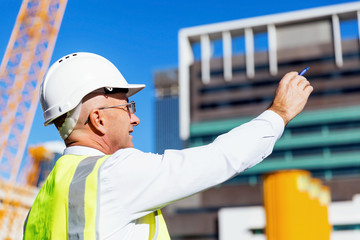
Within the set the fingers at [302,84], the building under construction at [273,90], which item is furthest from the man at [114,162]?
the building under construction at [273,90]

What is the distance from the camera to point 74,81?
5.90 feet

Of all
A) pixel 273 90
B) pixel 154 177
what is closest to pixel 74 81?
pixel 154 177

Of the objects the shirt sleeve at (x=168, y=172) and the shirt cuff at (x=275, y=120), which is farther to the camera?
the shirt cuff at (x=275, y=120)

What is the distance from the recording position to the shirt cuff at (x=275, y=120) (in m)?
1.60

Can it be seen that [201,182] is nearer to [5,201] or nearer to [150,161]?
[150,161]

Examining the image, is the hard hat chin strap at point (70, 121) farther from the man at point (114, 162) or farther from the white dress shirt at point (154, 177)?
the white dress shirt at point (154, 177)

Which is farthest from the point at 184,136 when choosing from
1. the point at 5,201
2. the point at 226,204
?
the point at 5,201

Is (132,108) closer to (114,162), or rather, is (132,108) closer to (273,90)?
(114,162)

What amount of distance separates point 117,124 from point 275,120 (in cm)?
55

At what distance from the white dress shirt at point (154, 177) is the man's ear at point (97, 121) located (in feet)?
0.76

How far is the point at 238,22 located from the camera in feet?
221

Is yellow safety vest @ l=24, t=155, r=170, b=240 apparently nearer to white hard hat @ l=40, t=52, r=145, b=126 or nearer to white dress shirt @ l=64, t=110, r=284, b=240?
white dress shirt @ l=64, t=110, r=284, b=240

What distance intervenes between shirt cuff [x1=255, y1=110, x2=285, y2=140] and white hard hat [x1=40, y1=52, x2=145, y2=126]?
51 centimetres

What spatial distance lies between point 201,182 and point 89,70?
619mm
